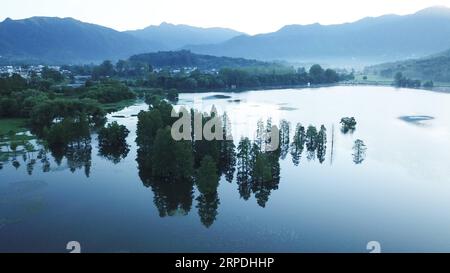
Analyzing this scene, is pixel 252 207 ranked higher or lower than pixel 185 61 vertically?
lower

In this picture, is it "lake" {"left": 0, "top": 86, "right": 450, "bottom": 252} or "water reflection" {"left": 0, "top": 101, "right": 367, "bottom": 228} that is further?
"water reflection" {"left": 0, "top": 101, "right": 367, "bottom": 228}

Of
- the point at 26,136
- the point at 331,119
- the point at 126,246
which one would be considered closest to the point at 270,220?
the point at 126,246

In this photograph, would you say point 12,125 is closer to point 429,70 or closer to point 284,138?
point 284,138

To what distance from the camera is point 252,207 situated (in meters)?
24.2

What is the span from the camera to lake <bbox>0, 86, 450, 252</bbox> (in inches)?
776

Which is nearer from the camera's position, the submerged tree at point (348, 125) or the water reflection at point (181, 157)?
the water reflection at point (181, 157)

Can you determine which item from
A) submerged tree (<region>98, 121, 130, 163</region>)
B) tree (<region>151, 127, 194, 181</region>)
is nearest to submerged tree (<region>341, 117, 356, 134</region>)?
submerged tree (<region>98, 121, 130, 163</region>)

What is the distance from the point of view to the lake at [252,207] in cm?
1970

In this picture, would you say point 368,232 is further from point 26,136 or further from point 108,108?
point 108,108

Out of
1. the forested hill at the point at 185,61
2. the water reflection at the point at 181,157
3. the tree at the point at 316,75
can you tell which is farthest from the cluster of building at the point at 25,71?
the tree at the point at 316,75

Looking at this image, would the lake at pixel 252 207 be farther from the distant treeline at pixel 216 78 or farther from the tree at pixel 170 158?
the distant treeline at pixel 216 78

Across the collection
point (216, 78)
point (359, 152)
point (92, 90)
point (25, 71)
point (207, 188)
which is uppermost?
point (25, 71)

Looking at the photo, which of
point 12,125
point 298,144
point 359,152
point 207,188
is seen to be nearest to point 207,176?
point 207,188

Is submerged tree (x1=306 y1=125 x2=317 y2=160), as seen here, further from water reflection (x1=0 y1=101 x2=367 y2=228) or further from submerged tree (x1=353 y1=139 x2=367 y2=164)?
submerged tree (x1=353 y1=139 x2=367 y2=164)
